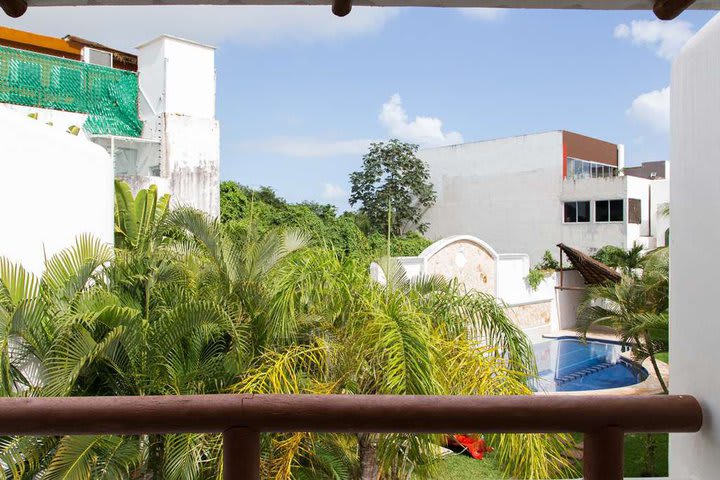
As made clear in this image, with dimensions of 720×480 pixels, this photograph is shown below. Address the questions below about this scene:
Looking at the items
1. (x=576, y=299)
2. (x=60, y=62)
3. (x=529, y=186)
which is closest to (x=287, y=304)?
(x=60, y=62)

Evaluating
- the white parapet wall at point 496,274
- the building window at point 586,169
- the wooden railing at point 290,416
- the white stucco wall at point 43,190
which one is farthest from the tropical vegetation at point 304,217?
the wooden railing at point 290,416

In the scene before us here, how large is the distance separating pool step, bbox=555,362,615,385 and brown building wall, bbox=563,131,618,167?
11.8 metres

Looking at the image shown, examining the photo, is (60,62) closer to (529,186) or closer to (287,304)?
(287,304)

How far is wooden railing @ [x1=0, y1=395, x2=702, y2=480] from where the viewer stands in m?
1.48

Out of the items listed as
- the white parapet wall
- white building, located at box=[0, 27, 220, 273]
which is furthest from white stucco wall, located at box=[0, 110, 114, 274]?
the white parapet wall

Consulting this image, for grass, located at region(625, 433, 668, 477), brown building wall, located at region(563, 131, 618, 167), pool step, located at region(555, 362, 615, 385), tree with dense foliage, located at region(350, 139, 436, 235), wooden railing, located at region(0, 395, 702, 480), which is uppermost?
brown building wall, located at region(563, 131, 618, 167)

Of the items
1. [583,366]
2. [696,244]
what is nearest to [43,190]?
[696,244]

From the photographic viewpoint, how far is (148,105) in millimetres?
16484

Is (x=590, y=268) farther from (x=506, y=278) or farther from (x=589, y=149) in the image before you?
(x=589, y=149)

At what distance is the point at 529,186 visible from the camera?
28.7m

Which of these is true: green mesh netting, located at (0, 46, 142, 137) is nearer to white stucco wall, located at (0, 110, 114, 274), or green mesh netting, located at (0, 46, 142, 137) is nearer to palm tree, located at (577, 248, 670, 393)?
white stucco wall, located at (0, 110, 114, 274)

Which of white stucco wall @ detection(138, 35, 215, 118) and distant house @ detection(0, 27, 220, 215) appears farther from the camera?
white stucco wall @ detection(138, 35, 215, 118)

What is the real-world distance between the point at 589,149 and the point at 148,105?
68.3 ft

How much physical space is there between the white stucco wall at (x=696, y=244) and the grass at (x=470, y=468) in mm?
7143
